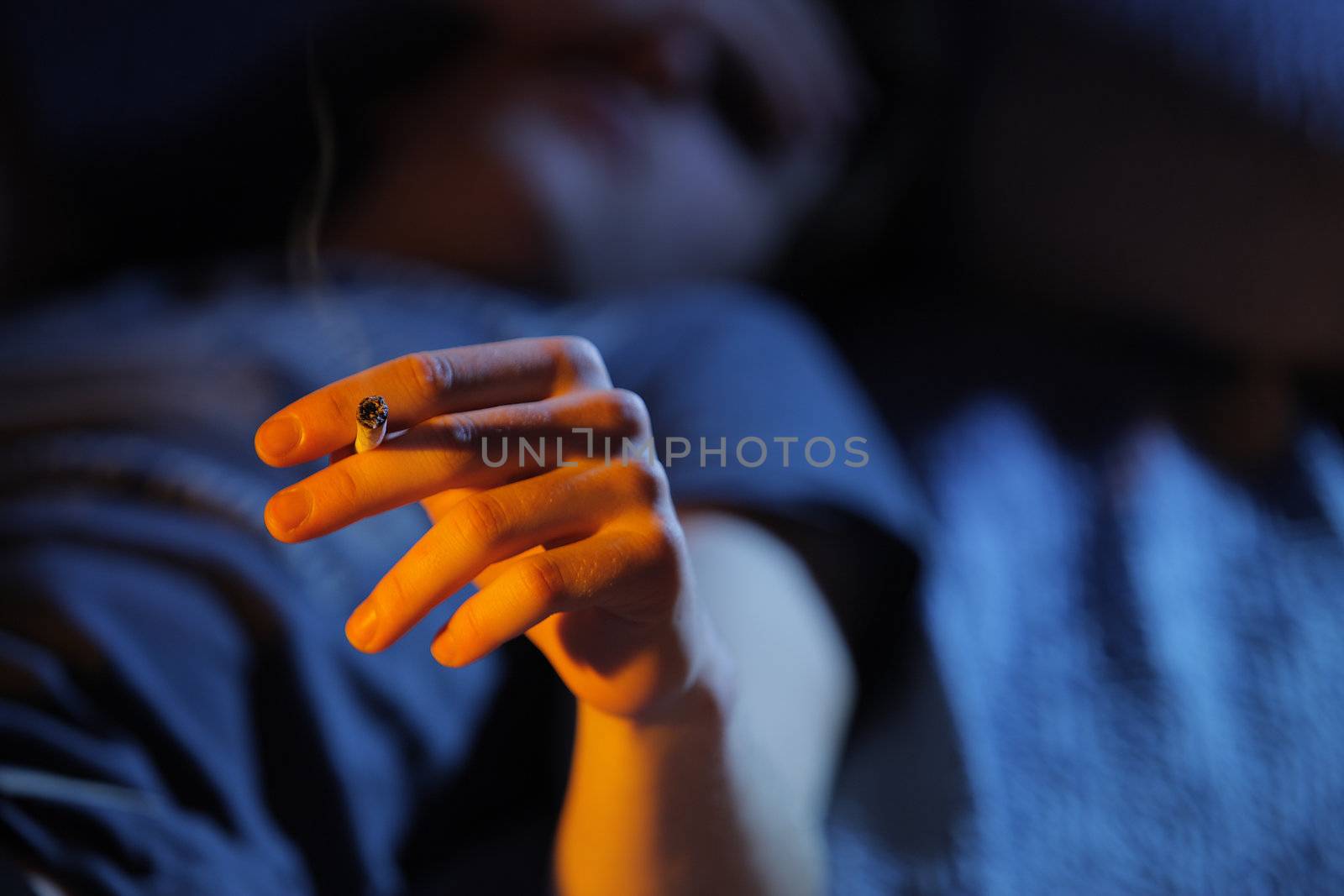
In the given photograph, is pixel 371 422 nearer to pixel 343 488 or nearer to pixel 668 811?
pixel 343 488

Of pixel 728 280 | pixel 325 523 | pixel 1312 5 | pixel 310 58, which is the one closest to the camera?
pixel 325 523

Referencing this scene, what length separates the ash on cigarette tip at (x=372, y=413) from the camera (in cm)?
22

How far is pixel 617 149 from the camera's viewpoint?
56 cm

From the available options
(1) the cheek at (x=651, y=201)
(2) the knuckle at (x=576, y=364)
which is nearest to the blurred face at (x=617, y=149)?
(1) the cheek at (x=651, y=201)

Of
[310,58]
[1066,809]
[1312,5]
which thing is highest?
[1312,5]

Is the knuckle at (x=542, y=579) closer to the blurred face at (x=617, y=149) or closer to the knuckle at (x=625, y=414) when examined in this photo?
the knuckle at (x=625, y=414)

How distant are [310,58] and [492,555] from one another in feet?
0.75

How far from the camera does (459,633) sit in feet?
0.76

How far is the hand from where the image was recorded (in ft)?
0.73

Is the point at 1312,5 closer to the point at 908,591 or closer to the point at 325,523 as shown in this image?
the point at 908,591

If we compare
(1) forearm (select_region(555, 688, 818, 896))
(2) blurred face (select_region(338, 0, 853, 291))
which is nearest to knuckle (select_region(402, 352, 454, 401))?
(1) forearm (select_region(555, 688, 818, 896))

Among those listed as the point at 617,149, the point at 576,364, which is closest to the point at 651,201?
the point at 617,149

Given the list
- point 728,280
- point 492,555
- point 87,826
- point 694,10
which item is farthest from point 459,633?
point 694,10

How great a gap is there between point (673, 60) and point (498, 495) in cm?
50
